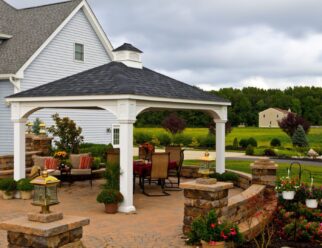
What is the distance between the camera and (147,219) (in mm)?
9656

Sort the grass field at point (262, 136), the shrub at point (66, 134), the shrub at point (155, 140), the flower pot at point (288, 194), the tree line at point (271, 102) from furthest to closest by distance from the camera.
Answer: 1. the tree line at point (271, 102)
2. the grass field at point (262, 136)
3. the shrub at point (155, 140)
4. the shrub at point (66, 134)
5. the flower pot at point (288, 194)

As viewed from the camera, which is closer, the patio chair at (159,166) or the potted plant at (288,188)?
the potted plant at (288,188)

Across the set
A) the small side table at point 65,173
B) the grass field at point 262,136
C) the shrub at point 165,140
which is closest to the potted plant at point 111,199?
the small side table at point 65,173

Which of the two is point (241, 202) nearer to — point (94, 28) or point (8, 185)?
point (8, 185)

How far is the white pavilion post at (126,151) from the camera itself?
10.5 m

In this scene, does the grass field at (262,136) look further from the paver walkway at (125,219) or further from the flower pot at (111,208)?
the flower pot at (111,208)

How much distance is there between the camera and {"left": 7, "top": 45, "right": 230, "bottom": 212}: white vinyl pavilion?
1057 centimetres

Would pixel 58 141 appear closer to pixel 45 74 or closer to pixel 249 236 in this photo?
pixel 45 74

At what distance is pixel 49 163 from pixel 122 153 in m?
4.21

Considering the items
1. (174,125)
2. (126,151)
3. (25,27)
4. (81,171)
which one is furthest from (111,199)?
(174,125)

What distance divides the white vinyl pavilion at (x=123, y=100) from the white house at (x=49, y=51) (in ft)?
24.1

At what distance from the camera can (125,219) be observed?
970 centimetres

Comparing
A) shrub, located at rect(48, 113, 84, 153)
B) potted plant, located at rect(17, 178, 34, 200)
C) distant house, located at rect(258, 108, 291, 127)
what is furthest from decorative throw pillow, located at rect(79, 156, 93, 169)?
distant house, located at rect(258, 108, 291, 127)

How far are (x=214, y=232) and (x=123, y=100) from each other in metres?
4.48
